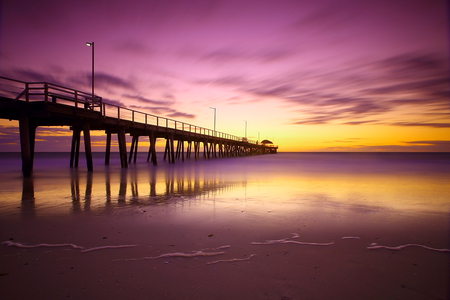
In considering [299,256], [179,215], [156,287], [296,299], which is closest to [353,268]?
[299,256]

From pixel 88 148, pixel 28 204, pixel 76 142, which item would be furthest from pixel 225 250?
pixel 76 142

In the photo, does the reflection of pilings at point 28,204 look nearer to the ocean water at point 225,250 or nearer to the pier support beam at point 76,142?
the ocean water at point 225,250

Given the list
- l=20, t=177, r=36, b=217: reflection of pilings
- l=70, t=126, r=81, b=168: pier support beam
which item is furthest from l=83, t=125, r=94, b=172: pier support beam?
l=20, t=177, r=36, b=217: reflection of pilings

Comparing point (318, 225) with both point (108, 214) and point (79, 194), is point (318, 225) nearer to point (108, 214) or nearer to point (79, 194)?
point (108, 214)

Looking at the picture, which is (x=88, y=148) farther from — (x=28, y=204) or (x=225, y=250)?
(x=225, y=250)

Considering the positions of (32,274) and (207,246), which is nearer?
(32,274)

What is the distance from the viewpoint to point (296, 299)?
2377 millimetres

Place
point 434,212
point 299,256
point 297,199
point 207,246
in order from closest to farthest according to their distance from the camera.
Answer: point 299,256, point 207,246, point 434,212, point 297,199

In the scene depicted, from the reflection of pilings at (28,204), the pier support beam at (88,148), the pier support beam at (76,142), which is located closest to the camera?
the reflection of pilings at (28,204)

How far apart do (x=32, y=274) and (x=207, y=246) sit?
6.53 feet

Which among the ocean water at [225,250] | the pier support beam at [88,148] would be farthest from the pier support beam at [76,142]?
the ocean water at [225,250]

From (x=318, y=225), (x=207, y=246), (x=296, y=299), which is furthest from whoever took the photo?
(x=318, y=225)

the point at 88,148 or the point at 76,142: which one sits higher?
the point at 76,142

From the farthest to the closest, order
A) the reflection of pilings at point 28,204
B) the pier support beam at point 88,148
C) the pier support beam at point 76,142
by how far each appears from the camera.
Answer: the pier support beam at point 76,142, the pier support beam at point 88,148, the reflection of pilings at point 28,204
